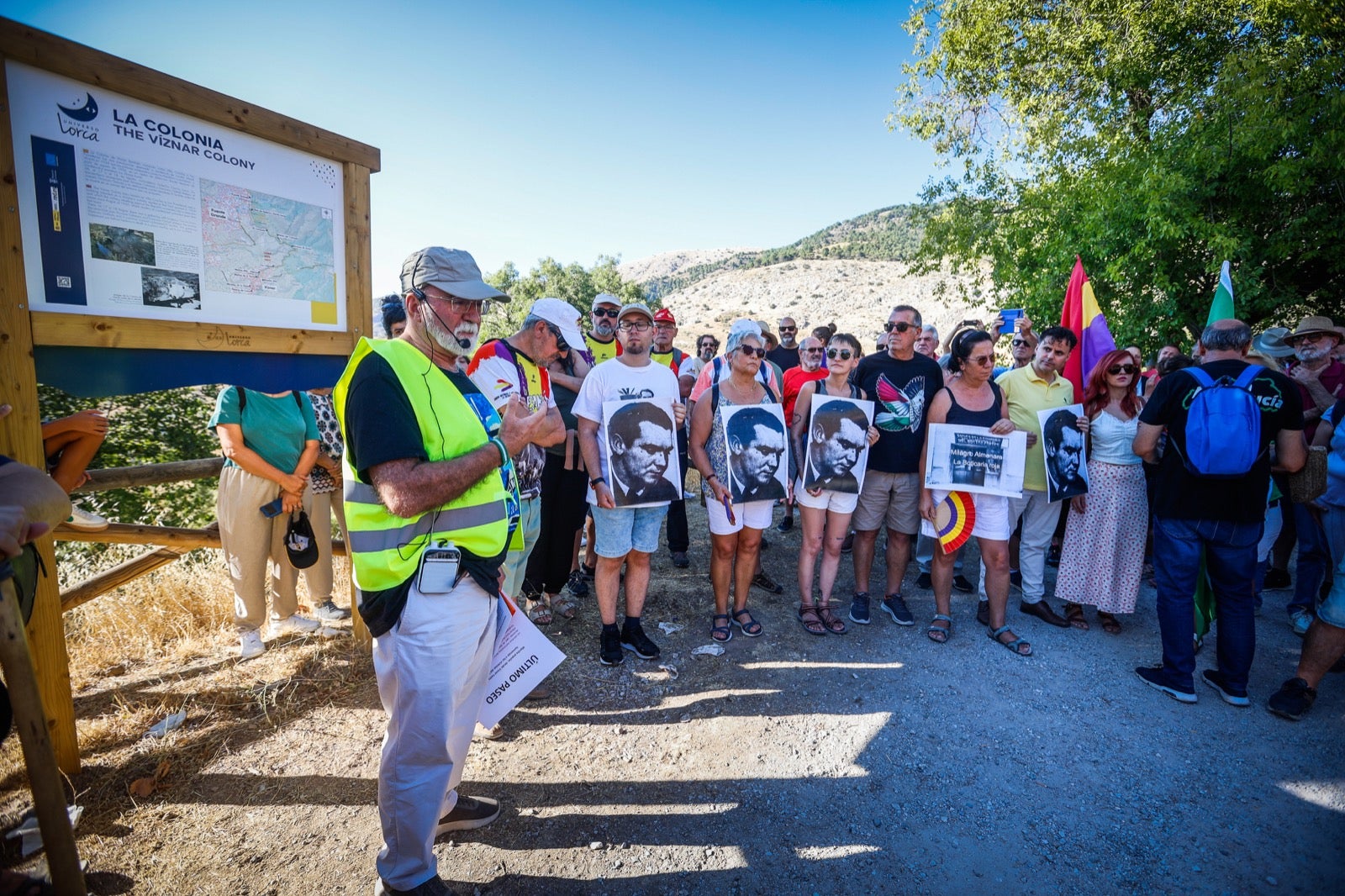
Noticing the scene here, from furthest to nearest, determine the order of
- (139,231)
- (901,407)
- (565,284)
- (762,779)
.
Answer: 1. (565,284)
2. (901,407)
3. (762,779)
4. (139,231)

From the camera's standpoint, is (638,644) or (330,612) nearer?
(638,644)

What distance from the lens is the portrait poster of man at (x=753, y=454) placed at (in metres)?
4.46

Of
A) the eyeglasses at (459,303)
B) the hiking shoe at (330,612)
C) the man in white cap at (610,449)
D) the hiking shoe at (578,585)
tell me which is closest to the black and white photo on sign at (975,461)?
the man in white cap at (610,449)

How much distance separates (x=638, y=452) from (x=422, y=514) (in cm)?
205

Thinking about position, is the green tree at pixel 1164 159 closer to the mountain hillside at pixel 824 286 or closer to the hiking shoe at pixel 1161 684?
the hiking shoe at pixel 1161 684

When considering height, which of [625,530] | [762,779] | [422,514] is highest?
[422,514]

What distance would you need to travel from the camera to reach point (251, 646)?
4262 mm

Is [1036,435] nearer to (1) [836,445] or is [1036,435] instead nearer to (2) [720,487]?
(1) [836,445]

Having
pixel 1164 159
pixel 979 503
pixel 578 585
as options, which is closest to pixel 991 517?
pixel 979 503

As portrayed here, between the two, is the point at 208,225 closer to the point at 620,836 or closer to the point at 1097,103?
the point at 620,836

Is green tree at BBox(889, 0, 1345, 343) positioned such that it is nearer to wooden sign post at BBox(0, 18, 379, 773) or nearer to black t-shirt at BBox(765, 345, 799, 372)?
black t-shirt at BBox(765, 345, 799, 372)

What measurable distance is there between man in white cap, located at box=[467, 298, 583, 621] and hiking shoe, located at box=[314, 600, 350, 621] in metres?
1.95

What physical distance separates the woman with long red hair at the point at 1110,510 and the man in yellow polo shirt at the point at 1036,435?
18 centimetres

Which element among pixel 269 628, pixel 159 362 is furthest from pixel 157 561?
pixel 159 362
